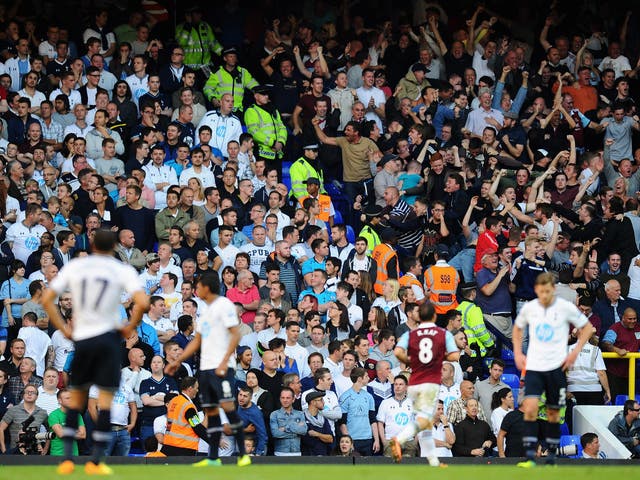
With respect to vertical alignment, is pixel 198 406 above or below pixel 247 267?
below

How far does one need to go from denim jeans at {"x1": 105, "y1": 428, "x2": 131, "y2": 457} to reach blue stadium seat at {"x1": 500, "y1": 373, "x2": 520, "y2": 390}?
236 inches

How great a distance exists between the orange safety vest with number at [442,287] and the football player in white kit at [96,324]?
9.35 m

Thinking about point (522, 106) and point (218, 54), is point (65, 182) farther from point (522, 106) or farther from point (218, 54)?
point (522, 106)

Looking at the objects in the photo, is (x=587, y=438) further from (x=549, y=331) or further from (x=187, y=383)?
(x=187, y=383)

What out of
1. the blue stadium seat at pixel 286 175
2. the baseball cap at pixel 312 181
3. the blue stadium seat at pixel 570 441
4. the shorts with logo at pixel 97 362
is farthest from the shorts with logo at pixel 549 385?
the blue stadium seat at pixel 286 175

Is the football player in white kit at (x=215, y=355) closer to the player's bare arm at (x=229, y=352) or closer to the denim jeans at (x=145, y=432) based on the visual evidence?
the player's bare arm at (x=229, y=352)

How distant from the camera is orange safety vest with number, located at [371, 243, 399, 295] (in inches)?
820

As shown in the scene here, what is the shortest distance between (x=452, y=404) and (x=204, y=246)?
4.89 m

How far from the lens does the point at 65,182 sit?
70.5 feet

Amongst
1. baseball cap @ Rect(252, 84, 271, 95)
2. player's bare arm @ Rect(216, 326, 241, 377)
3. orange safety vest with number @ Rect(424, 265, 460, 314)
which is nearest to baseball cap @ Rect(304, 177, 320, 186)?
baseball cap @ Rect(252, 84, 271, 95)

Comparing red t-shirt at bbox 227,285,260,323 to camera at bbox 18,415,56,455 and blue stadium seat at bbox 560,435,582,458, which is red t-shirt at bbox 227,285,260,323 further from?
blue stadium seat at bbox 560,435,582,458

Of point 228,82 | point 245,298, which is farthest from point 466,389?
point 228,82

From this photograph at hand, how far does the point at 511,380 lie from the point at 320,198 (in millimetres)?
4704

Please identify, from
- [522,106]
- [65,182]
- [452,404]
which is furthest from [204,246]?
[522,106]
